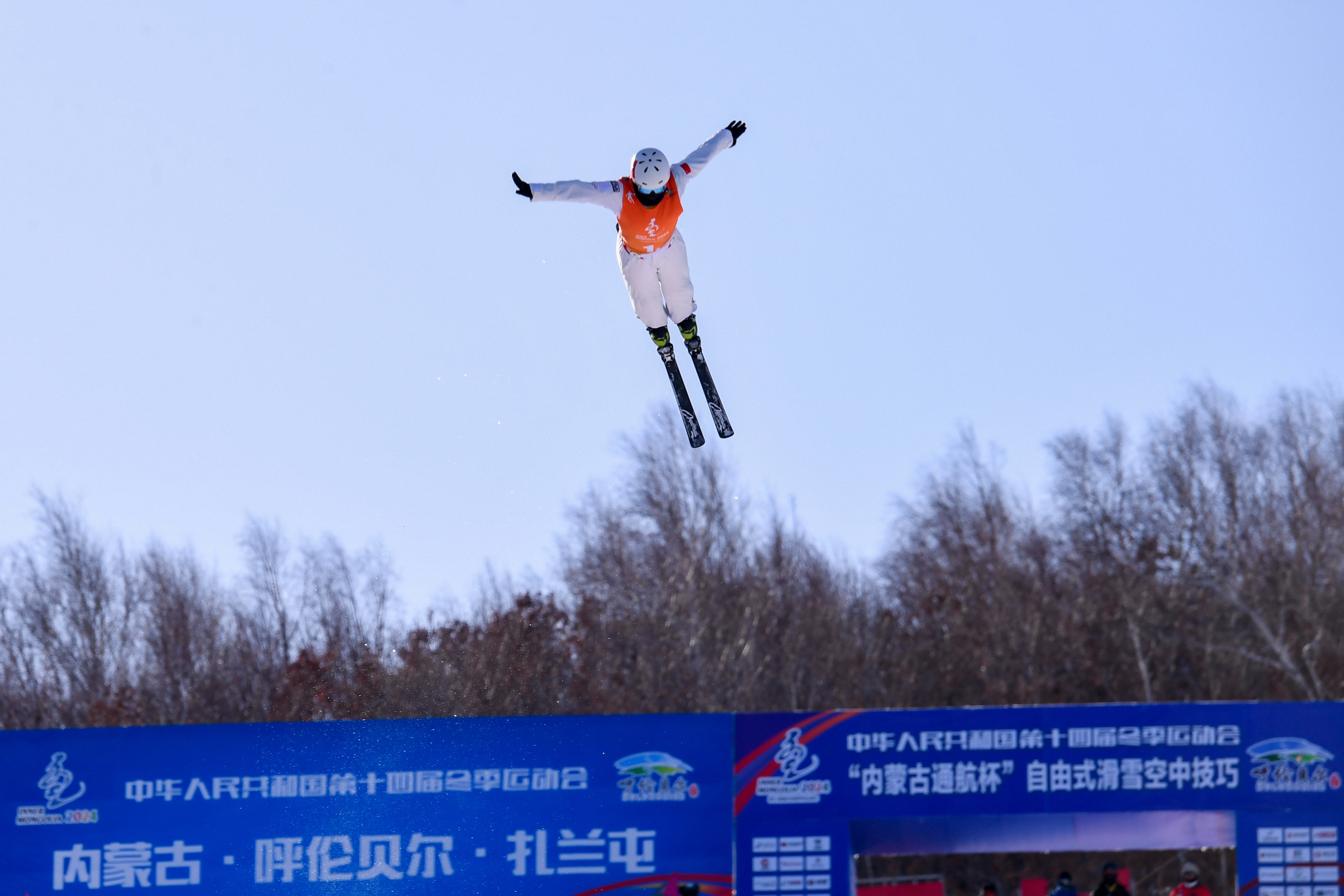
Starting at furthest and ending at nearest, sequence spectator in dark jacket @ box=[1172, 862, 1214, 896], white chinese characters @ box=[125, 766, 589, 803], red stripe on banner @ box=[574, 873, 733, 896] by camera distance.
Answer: white chinese characters @ box=[125, 766, 589, 803]
red stripe on banner @ box=[574, 873, 733, 896]
spectator in dark jacket @ box=[1172, 862, 1214, 896]

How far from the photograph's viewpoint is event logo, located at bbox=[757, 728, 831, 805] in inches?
519

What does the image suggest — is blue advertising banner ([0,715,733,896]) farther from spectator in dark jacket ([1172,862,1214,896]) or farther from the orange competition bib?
the orange competition bib

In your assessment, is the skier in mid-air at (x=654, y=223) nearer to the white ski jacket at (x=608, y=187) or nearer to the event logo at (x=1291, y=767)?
the white ski jacket at (x=608, y=187)

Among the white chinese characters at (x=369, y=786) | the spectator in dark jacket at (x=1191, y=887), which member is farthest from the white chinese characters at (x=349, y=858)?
the spectator in dark jacket at (x=1191, y=887)

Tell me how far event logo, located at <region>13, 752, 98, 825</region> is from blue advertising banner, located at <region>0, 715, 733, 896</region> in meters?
0.01

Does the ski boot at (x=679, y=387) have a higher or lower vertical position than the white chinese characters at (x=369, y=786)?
higher

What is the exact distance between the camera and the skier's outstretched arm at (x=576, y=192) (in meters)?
8.62

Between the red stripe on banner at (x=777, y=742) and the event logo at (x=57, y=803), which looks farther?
the red stripe on banner at (x=777, y=742)

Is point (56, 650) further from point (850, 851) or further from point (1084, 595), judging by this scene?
point (850, 851)

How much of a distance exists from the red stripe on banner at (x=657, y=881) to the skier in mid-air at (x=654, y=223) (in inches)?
199

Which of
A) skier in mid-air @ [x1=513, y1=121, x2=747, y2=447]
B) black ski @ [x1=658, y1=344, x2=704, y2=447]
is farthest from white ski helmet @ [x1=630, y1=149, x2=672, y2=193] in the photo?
black ski @ [x1=658, y1=344, x2=704, y2=447]

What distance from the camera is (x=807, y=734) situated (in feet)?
43.7

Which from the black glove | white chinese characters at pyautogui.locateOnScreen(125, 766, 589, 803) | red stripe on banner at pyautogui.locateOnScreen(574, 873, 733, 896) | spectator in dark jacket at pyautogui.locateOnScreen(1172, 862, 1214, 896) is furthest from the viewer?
white chinese characters at pyautogui.locateOnScreen(125, 766, 589, 803)

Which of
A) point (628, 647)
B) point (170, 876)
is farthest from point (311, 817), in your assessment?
point (628, 647)
